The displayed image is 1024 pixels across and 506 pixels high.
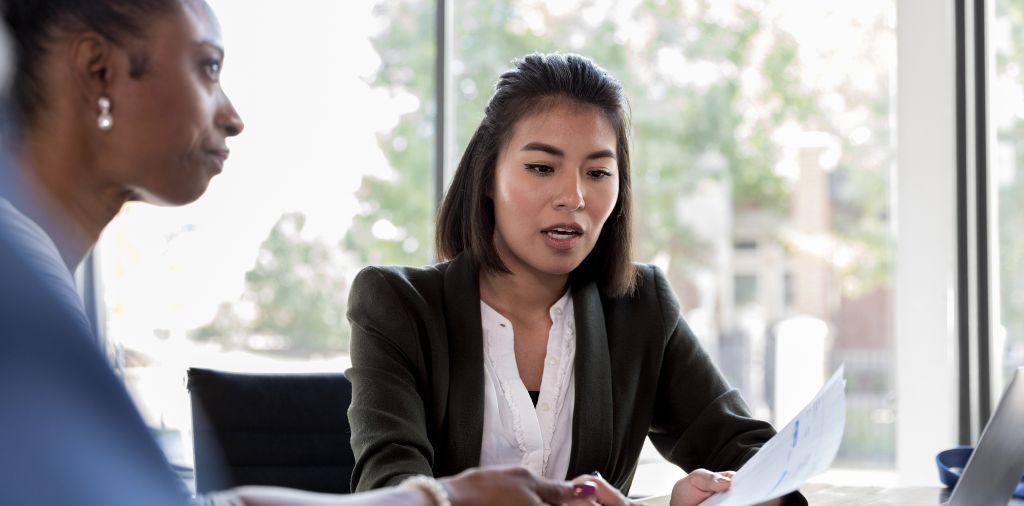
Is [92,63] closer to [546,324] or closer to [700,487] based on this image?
[700,487]

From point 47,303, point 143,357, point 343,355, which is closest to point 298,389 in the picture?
point 47,303

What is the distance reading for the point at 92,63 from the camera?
84cm

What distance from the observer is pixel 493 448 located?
5.58 feet

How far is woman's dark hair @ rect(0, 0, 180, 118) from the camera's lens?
2.73ft

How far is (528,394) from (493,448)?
10 centimetres

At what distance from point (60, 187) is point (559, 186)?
97 cm

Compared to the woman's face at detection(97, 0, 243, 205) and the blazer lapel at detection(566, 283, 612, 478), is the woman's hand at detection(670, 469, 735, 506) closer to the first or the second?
the blazer lapel at detection(566, 283, 612, 478)

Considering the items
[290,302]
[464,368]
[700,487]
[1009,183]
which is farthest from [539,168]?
[290,302]

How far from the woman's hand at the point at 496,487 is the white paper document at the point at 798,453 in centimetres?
26

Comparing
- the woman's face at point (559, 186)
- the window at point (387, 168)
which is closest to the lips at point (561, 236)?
the woman's face at point (559, 186)

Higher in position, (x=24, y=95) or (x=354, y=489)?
(x=24, y=95)

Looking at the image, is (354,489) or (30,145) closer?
(30,145)

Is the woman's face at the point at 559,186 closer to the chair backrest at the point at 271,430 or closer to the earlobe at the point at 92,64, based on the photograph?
the chair backrest at the point at 271,430

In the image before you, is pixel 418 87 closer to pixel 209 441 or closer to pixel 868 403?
pixel 209 441
